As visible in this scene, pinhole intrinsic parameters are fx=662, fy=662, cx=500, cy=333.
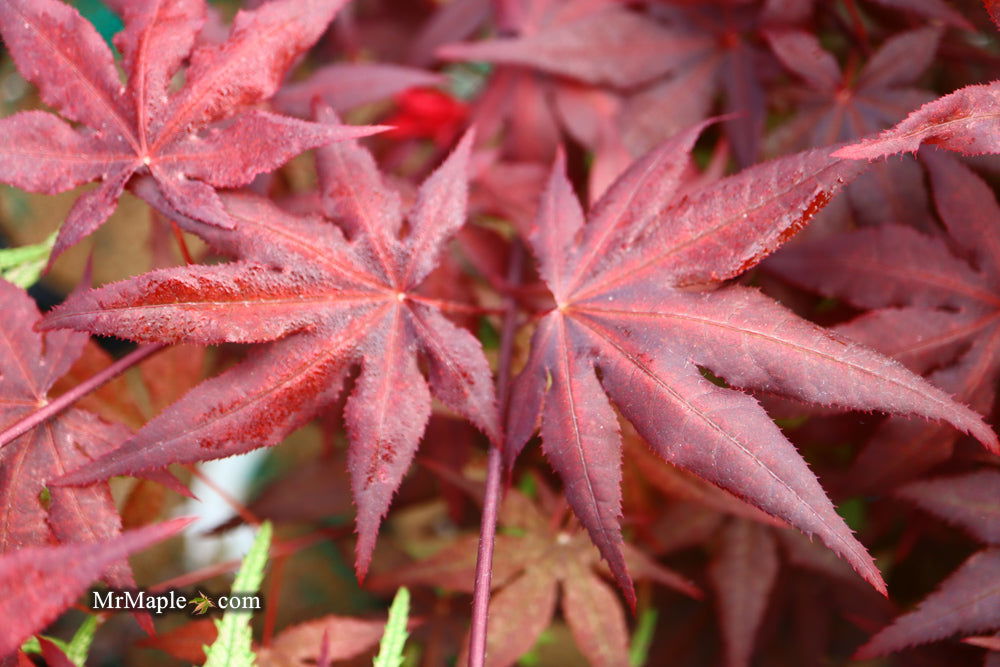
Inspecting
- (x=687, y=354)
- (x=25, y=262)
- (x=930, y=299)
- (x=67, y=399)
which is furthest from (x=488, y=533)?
(x=25, y=262)

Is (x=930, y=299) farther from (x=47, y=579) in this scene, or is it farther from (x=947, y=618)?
(x=47, y=579)

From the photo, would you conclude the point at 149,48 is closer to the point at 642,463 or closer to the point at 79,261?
the point at 642,463

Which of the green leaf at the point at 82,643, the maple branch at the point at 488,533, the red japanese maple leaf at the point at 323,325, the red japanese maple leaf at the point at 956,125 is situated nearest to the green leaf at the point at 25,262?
the red japanese maple leaf at the point at 323,325

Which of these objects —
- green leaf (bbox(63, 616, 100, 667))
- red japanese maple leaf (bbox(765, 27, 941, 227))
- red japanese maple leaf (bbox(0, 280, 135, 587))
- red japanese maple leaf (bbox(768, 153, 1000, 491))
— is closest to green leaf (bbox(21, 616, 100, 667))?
green leaf (bbox(63, 616, 100, 667))

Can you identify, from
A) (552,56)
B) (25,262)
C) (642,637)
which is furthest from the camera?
(642,637)

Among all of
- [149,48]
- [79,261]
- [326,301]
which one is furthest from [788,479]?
[79,261]

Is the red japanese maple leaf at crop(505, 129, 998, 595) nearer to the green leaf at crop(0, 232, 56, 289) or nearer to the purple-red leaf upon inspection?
the purple-red leaf
